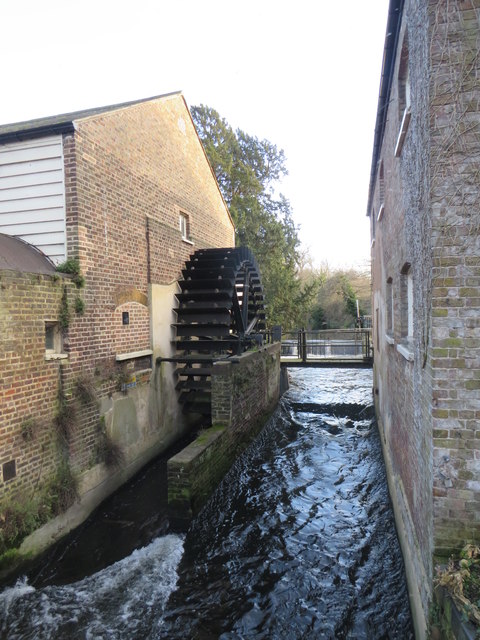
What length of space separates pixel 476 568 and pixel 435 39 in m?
3.18

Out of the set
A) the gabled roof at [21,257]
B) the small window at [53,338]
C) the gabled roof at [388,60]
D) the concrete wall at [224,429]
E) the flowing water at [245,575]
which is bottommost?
the flowing water at [245,575]

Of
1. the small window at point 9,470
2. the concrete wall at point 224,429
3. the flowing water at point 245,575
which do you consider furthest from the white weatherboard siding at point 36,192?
the flowing water at point 245,575

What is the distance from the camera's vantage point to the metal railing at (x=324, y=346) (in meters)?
13.4

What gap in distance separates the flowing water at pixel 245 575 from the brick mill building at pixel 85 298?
110 cm

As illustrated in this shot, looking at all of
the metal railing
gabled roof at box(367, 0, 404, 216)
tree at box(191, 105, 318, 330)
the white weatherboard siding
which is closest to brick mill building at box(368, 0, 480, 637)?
gabled roof at box(367, 0, 404, 216)

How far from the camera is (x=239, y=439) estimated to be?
769 cm

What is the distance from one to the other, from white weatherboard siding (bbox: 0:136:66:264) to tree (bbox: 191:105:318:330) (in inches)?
448

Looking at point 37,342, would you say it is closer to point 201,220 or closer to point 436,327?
point 436,327

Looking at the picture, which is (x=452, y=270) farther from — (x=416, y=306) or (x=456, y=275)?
(x=416, y=306)

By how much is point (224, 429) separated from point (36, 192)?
4.76 meters

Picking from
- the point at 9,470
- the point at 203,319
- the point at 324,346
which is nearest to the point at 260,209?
the point at 324,346

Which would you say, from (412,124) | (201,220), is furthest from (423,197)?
(201,220)

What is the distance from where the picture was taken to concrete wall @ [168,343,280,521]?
5262 millimetres

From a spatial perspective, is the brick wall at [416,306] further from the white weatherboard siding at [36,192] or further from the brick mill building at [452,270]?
the white weatherboard siding at [36,192]
